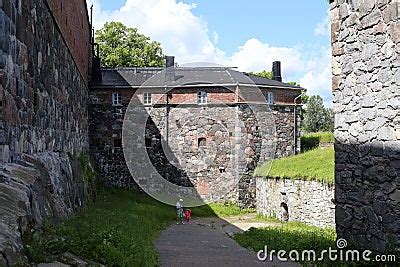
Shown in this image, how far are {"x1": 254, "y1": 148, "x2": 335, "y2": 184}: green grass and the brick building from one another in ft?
8.80

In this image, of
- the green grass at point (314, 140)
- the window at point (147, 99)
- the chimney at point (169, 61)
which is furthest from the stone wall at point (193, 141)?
the chimney at point (169, 61)

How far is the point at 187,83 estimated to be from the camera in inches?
1045

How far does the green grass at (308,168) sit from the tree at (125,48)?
18.8 metres

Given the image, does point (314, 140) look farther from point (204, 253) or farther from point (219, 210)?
point (204, 253)

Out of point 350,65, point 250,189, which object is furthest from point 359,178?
point 250,189

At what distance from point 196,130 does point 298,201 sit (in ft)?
27.5

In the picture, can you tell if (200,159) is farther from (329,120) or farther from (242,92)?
(329,120)

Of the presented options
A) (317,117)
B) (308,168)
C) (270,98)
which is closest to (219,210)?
(270,98)

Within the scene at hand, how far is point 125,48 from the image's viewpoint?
3938cm

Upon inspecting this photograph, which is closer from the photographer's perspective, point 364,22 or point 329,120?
Answer: point 364,22

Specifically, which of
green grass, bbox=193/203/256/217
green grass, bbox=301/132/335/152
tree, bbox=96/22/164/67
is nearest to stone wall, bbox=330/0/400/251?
green grass, bbox=193/203/256/217

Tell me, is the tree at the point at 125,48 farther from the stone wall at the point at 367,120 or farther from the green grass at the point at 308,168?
the stone wall at the point at 367,120

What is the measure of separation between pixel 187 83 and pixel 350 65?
64.4 ft

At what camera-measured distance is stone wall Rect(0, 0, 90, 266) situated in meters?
4.08
